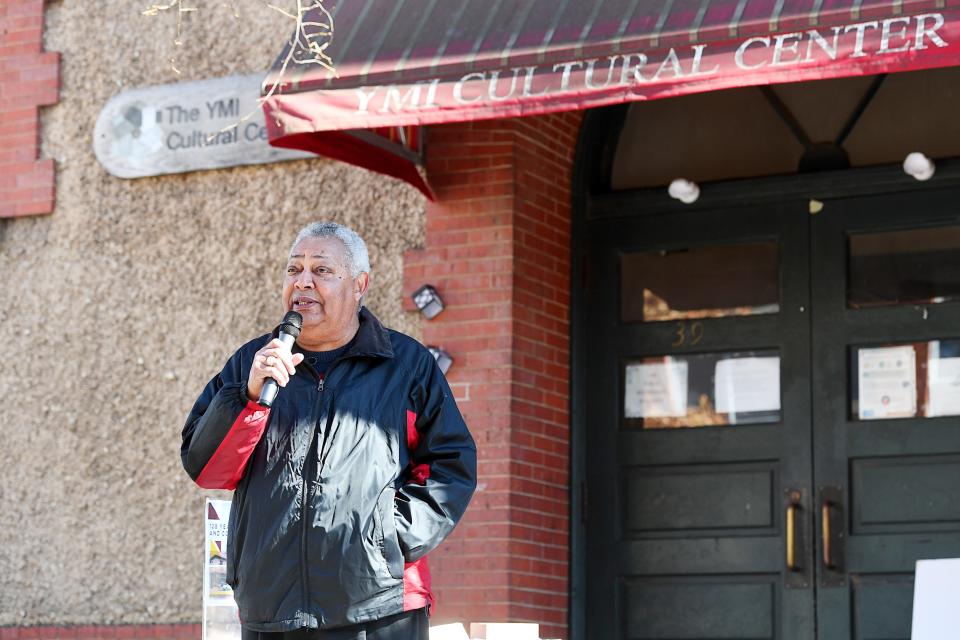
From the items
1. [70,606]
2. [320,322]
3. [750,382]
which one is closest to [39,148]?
[70,606]

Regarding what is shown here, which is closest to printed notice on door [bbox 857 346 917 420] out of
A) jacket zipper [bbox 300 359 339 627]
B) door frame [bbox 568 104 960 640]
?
door frame [bbox 568 104 960 640]

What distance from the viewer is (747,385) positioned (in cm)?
750

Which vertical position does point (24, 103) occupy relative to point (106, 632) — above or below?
above

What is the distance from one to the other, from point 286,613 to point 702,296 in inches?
162

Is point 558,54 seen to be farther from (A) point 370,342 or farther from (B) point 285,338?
(B) point 285,338

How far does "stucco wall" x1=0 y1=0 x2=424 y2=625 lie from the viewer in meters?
7.96

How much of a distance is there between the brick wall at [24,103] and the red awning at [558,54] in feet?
7.44

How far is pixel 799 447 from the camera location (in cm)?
730

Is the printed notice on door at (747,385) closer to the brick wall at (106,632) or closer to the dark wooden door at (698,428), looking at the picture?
the dark wooden door at (698,428)

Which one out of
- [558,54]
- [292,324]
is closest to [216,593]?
[292,324]

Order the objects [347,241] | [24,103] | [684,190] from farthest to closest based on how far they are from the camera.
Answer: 1. [24,103]
2. [684,190]
3. [347,241]

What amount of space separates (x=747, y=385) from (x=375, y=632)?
12.4 feet

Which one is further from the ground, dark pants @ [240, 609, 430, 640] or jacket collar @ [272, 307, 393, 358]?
jacket collar @ [272, 307, 393, 358]

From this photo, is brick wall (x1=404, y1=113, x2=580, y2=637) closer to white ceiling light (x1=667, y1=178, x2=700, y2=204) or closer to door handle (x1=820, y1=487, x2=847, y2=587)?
white ceiling light (x1=667, y1=178, x2=700, y2=204)
